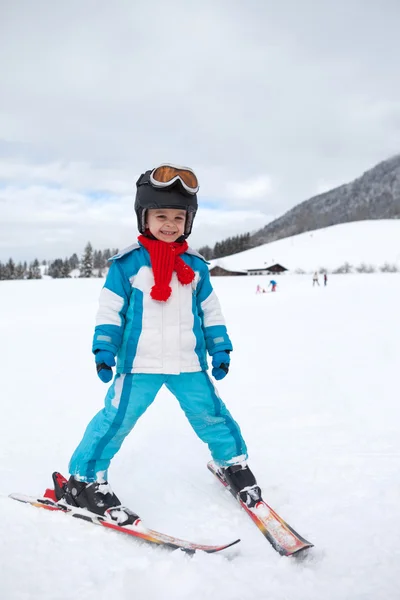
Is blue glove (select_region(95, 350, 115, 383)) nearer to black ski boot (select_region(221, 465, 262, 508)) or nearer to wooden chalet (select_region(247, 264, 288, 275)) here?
black ski boot (select_region(221, 465, 262, 508))

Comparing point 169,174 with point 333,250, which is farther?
point 333,250

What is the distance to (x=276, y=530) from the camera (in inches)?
88.4

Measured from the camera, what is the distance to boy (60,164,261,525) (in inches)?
98.2

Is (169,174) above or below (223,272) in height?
above

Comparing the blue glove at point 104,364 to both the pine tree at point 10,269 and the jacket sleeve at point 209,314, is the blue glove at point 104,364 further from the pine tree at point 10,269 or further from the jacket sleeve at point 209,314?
the pine tree at point 10,269

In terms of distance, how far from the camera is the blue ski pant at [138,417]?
2.49m

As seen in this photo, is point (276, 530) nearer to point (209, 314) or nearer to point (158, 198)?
point (209, 314)

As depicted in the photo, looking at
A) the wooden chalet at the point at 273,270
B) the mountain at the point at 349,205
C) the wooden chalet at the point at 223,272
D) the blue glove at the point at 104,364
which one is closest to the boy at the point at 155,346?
the blue glove at the point at 104,364

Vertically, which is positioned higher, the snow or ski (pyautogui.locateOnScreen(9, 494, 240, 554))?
the snow

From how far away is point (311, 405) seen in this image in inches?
173

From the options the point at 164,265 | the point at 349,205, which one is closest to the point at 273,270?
the point at 164,265

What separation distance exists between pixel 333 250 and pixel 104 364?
80324 mm

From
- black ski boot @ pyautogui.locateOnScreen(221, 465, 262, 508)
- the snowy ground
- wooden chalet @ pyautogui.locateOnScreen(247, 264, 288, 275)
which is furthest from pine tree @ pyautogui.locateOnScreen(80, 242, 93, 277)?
black ski boot @ pyautogui.locateOnScreen(221, 465, 262, 508)

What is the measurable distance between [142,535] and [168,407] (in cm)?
220
